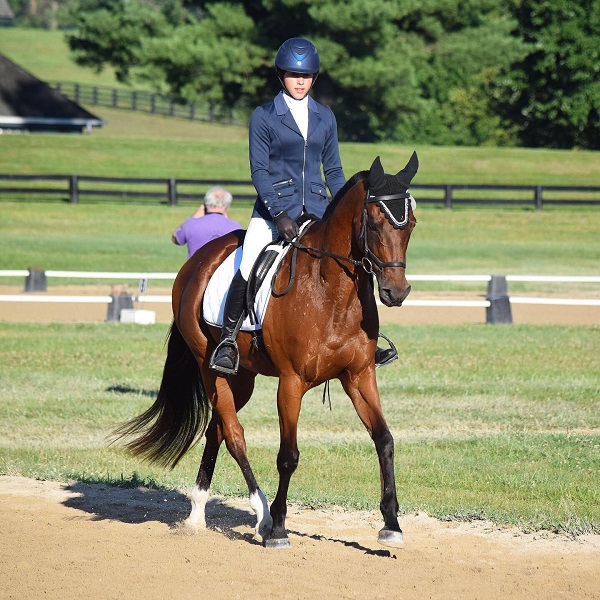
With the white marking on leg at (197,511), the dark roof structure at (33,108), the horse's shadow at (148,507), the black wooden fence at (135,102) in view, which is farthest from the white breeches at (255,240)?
the black wooden fence at (135,102)

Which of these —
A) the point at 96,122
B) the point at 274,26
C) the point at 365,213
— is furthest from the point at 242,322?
the point at 96,122

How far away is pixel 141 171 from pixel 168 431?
121ft

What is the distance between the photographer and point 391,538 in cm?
696

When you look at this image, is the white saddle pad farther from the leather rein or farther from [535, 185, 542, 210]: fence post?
[535, 185, 542, 210]: fence post

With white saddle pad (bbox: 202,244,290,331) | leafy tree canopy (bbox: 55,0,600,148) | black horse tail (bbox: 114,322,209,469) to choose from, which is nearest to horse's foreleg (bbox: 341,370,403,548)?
white saddle pad (bbox: 202,244,290,331)

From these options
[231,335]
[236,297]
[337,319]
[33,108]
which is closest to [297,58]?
[236,297]

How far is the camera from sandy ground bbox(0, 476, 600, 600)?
6.33 meters

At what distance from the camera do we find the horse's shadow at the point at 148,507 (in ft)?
26.9

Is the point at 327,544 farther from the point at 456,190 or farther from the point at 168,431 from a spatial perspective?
the point at 456,190

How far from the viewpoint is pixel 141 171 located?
45.0 m

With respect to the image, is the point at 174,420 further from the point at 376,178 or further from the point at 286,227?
the point at 376,178

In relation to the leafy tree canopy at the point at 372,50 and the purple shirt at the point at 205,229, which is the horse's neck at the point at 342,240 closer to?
the purple shirt at the point at 205,229

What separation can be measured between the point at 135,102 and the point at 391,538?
2830 inches

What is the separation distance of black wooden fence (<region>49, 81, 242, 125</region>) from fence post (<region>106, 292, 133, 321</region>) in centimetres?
5565
